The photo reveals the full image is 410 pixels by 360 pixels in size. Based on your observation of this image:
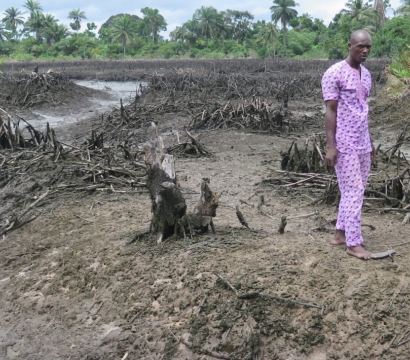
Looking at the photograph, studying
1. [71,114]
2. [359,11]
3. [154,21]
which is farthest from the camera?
[154,21]

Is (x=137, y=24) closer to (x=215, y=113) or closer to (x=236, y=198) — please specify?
(x=215, y=113)

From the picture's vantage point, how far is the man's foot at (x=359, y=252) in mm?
3523

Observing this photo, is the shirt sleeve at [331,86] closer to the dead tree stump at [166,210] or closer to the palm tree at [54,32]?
the dead tree stump at [166,210]

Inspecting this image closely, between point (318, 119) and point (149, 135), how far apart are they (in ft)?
13.9

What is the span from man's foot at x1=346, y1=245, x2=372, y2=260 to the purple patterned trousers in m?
0.03

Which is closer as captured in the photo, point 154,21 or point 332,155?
point 332,155

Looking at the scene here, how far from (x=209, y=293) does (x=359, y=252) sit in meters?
1.09

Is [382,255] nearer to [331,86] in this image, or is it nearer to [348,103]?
[348,103]

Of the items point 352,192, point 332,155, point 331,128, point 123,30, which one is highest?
point 123,30

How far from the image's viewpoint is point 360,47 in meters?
3.41

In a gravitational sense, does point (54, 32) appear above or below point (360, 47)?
above

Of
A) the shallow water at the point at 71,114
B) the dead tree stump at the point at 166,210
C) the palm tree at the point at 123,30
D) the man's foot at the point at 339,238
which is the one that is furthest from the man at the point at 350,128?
the palm tree at the point at 123,30

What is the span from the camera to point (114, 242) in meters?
4.64

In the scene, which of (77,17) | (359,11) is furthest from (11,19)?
(359,11)
